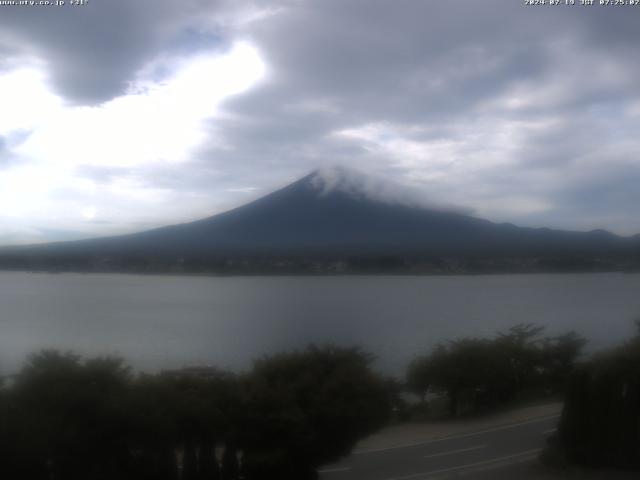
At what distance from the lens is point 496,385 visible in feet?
55.1

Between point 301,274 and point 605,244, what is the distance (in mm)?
13055

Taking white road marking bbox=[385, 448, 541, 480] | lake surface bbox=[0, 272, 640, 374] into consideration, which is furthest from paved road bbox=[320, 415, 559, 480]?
lake surface bbox=[0, 272, 640, 374]

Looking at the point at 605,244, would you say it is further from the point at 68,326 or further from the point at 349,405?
the point at 68,326

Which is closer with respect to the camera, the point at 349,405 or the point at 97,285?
the point at 349,405

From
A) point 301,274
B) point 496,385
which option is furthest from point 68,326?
point 496,385

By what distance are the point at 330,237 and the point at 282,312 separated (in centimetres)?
883

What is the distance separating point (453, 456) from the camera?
36.7 feet

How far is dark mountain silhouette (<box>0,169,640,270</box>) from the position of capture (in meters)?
25.7

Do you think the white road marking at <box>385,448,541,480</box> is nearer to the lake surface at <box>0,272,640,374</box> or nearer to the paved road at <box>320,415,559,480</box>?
the paved road at <box>320,415,559,480</box>

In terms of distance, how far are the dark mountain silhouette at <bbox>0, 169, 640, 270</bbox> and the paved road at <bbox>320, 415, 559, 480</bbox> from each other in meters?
10.8

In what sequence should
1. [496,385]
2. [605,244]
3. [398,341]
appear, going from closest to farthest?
[496,385], [605,244], [398,341]

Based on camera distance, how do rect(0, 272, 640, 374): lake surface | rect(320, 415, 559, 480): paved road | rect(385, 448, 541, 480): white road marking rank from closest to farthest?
rect(385, 448, 541, 480): white road marking, rect(320, 415, 559, 480): paved road, rect(0, 272, 640, 374): lake surface

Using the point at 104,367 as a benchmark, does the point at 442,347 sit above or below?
below

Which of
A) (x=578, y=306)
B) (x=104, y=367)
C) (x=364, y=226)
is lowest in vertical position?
(x=578, y=306)
